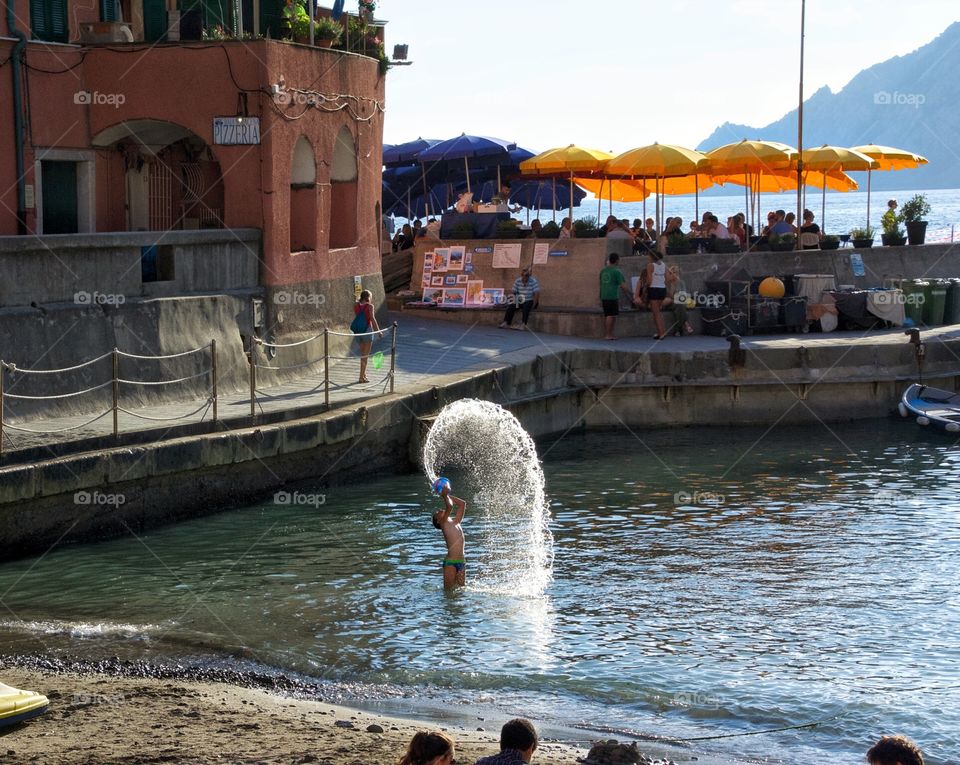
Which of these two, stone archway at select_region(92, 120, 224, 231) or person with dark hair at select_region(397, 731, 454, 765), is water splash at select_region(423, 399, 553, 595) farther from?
person with dark hair at select_region(397, 731, 454, 765)

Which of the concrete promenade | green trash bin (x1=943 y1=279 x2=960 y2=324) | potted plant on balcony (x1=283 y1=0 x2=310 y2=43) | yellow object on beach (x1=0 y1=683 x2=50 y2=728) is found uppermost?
potted plant on balcony (x1=283 y1=0 x2=310 y2=43)

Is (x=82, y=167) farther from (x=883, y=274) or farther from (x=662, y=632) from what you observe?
(x=883, y=274)

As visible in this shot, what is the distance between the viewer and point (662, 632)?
14.5m

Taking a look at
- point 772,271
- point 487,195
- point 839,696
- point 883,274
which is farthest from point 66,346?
point 487,195

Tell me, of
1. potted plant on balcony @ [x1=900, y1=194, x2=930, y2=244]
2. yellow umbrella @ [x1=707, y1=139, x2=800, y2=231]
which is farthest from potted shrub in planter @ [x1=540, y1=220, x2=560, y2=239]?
potted plant on balcony @ [x1=900, y1=194, x2=930, y2=244]

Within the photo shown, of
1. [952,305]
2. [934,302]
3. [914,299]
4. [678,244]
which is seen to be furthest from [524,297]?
[952,305]

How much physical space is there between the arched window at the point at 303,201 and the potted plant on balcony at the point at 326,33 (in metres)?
2.14

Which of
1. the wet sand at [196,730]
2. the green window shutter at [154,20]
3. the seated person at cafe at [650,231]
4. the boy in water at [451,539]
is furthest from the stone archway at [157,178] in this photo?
the wet sand at [196,730]

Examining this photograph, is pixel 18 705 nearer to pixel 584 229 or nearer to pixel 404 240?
pixel 584 229

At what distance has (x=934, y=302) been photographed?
3291 cm

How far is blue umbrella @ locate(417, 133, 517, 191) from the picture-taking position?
36.1m

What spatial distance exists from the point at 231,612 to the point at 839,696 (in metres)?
6.19

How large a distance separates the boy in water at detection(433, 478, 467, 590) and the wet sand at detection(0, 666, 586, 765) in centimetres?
388

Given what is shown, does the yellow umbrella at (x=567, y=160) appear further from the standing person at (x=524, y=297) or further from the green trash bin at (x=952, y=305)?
the green trash bin at (x=952, y=305)
